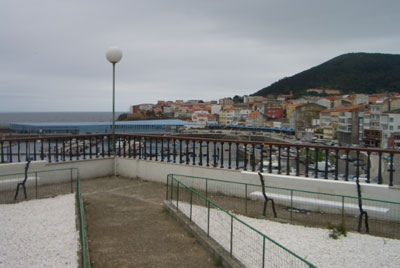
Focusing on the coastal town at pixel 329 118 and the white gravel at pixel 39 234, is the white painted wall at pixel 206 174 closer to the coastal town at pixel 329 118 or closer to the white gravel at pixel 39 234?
the white gravel at pixel 39 234

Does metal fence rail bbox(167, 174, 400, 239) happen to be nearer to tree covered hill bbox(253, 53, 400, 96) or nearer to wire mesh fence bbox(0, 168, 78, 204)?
wire mesh fence bbox(0, 168, 78, 204)

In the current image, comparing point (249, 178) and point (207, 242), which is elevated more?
point (249, 178)

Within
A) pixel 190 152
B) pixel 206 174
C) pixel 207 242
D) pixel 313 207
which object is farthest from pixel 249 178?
pixel 190 152

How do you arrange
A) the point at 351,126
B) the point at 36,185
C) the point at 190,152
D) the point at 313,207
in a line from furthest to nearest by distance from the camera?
the point at 351,126
the point at 190,152
the point at 36,185
the point at 313,207

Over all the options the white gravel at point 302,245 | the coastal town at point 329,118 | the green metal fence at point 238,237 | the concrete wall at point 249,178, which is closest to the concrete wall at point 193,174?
the concrete wall at point 249,178

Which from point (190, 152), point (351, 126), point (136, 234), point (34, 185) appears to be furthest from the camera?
point (351, 126)

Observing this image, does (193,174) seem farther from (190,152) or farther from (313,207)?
(313,207)

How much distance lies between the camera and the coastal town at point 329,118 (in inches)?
2953

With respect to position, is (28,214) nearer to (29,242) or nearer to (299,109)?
(29,242)

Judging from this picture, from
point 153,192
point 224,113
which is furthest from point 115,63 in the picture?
point 224,113

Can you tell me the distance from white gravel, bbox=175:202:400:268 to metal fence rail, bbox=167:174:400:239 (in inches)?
16.6

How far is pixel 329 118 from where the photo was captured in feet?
321

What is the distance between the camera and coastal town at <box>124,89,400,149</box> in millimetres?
75000

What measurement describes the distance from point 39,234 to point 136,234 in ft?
4.31
